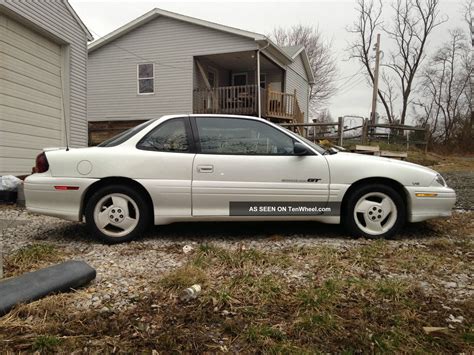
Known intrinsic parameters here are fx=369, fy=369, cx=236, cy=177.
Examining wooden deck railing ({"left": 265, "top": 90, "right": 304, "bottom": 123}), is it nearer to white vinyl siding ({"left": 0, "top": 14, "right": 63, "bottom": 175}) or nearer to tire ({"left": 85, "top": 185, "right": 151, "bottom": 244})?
white vinyl siding ({"left": 0, "top": 14, "right": 63, "bottom": 175})

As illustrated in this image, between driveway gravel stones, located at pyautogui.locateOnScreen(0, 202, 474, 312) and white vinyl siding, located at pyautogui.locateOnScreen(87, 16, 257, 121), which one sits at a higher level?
white vinyl siding, located at pyautogui.locateOnScreen(87, 16, 257, 121)

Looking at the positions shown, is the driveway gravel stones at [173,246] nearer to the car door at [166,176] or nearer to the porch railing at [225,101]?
the car door at [166,176]

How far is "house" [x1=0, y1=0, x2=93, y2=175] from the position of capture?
22.9 feet

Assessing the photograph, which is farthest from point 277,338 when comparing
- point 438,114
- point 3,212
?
point 438,114

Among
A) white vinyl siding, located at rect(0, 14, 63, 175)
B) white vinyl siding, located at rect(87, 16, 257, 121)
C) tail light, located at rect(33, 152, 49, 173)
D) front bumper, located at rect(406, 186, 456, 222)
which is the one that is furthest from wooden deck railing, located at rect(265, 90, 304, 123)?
tail light, located at rect(33, 152, 49, 173)

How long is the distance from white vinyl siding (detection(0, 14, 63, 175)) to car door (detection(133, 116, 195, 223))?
4.52 metres

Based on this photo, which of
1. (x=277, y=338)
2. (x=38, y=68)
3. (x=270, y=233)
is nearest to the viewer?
(x=277, y=338)

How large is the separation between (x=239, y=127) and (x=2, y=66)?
5.29 metres

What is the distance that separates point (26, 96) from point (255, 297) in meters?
7.10

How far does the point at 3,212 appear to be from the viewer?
5754 mm

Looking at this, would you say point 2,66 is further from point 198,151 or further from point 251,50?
point 251,50

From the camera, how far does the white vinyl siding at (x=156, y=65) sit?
50.4ft

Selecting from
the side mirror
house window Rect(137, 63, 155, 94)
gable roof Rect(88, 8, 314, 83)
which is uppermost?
gable roof Rect(88, 8, 314, 83)

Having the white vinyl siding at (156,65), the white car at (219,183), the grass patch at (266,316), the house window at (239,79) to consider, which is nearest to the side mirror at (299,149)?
the white car at (219,183)
